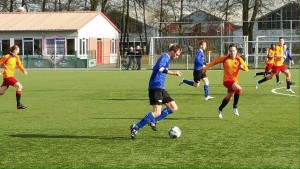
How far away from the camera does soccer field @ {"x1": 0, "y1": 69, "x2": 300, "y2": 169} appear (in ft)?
26.4

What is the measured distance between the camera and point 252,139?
391 inches

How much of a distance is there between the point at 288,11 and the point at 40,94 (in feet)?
128

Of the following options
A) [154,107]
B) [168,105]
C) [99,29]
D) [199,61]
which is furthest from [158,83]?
[99,29]

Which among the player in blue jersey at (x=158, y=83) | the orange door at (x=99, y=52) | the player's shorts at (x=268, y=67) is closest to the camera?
the player in blue jersey at (x=158, y=83)

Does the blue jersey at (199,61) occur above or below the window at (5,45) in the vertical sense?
below

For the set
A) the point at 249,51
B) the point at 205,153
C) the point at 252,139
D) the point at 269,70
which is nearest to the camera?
the point at 205,153

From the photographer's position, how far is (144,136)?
1048 cm

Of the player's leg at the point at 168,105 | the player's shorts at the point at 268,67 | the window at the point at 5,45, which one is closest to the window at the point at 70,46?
the window at the point at 5,45

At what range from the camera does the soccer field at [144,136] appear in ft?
26.4

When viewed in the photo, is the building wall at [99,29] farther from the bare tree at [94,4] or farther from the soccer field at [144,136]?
the soccer field at [144,136]

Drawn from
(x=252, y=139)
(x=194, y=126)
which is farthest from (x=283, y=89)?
(x=252, y=139)

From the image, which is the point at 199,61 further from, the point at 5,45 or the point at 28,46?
the point at 5,45

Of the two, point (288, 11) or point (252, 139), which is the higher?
point (288, 11)

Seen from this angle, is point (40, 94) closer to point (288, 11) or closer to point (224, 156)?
point (224, 156)
